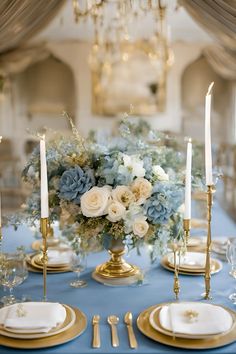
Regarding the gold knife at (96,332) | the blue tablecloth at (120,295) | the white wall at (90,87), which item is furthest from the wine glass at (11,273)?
the white wall at (90,87)

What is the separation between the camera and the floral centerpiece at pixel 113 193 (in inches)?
72.0

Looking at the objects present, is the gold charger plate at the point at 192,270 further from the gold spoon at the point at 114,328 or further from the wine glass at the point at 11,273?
the wine glass at the point at 11,273

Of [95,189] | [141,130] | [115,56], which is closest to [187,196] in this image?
[95,189]

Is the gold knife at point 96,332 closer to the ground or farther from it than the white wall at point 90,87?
closer to the ground

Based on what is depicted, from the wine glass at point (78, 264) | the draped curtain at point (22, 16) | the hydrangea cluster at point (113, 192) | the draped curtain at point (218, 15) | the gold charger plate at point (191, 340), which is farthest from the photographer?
the draped curtain at point (22, 16)

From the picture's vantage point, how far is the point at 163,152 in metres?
2.12

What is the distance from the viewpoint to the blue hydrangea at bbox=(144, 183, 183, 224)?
183cm

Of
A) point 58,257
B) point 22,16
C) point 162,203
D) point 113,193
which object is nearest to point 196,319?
point 162,203

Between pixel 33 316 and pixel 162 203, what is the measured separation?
647 millimetres

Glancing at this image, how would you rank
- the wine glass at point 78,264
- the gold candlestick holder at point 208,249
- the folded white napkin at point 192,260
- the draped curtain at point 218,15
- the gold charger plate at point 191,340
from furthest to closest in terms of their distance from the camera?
1. the draped curtain at point 218,15
2. the folded white napkin at point 192,260
3. the wine glass at point 78,264
4. the gold candlestick holder at point 208,249
5. the gold charger plate at point 191,340

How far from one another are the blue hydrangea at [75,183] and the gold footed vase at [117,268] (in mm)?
259

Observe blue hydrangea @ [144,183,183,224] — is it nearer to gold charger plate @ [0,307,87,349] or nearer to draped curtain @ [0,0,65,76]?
gold charger plate @ [0,307,87,349]

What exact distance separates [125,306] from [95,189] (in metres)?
0.46

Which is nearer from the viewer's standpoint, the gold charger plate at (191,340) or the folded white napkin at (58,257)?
the gold charger plate at (191,340)
